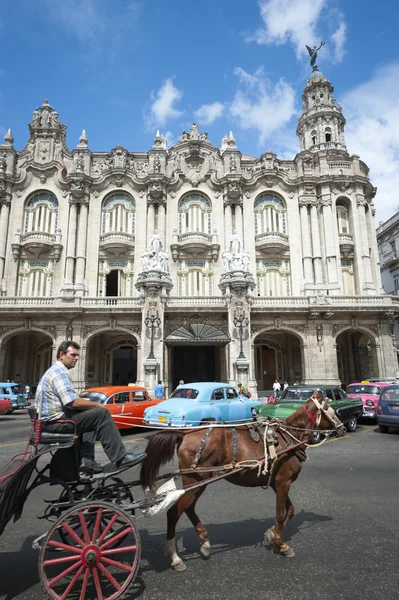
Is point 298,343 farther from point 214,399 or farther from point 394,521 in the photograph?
point 394,521

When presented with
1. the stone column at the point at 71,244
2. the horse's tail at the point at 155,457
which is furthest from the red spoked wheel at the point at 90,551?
the stone column at the point at 71,244

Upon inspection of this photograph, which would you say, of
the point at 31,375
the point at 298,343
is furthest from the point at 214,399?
the point at 31,375

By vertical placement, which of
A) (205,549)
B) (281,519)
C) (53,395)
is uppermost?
(53,395)

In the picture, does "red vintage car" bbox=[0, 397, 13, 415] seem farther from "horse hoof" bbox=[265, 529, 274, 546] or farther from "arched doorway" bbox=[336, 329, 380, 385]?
"arched doorway" bbox=[336, 329, 380, 385]

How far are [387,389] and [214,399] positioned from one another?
6484mm

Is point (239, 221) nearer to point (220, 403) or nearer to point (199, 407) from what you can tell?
point (220, 403)

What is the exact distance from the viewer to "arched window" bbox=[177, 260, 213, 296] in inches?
1180

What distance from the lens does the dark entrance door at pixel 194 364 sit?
2850 centimetres

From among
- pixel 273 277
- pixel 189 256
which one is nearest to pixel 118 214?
pixel 189 256

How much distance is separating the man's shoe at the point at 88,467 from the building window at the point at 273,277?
88.0 feet

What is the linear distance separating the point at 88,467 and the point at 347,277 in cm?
3000

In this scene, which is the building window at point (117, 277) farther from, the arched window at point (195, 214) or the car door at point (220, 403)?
the car door at point (220, 403)

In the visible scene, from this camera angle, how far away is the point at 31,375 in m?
28.7

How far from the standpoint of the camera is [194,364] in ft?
94.5
